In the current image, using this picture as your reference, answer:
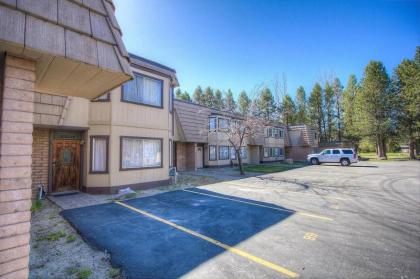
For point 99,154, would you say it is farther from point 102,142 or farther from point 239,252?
point 239,252

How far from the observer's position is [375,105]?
34.3 meters

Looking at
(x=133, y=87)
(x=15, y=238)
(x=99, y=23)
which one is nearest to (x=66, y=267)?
(x=15, y=238)

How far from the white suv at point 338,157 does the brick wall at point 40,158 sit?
1108 inches

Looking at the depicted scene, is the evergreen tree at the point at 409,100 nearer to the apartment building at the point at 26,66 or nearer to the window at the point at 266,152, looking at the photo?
the window at the point at 266,152

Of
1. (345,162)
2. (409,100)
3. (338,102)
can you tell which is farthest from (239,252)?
(338,102)

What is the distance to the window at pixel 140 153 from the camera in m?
10.4

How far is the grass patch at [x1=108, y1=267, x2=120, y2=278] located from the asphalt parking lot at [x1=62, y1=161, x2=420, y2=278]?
0.13 meters

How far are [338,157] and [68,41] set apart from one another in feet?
97.6

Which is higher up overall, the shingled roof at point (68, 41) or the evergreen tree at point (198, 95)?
the evergreen tree at point (198, 95)

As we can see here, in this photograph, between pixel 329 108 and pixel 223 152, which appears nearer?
pixel 223 152

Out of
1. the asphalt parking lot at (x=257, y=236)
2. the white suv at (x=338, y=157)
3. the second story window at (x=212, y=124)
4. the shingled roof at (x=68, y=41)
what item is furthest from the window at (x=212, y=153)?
the shingled roof at (x=68, y=41)

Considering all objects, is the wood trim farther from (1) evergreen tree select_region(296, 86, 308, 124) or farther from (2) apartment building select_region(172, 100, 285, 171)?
(1) evergreen tree select_region(296, 86, 308, 124)

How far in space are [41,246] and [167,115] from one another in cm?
872

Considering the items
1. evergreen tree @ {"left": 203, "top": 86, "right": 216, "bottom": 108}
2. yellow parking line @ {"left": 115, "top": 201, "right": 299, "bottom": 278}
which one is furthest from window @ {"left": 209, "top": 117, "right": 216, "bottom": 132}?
evergreen tree @ {"left": 203, "top": 86, "right": 216, "bottom": 108}
